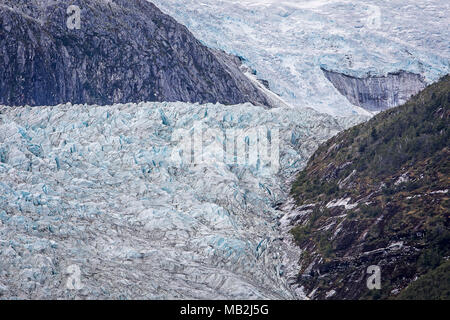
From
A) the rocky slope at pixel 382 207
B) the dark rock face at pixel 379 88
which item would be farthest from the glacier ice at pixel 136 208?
the dark rock face at pixel 379 88

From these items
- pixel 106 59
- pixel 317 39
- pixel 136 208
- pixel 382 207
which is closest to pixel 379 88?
pixel 317 39

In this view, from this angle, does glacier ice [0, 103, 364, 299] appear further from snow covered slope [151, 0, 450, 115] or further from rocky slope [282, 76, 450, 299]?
snow covered slope [151, 0, 450, 115]

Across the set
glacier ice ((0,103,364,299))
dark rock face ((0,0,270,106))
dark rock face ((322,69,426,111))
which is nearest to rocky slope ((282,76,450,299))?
glacier ice ((0,103,364,299))

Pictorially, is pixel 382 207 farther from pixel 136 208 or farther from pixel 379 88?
pixel 379 88

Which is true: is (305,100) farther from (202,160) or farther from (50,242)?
(50,242)

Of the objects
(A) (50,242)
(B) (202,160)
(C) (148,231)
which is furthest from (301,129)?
(A) (50,242)

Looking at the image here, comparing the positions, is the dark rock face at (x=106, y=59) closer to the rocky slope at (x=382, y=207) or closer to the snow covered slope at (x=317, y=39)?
the snow covered slope at (x=317, y=39)
